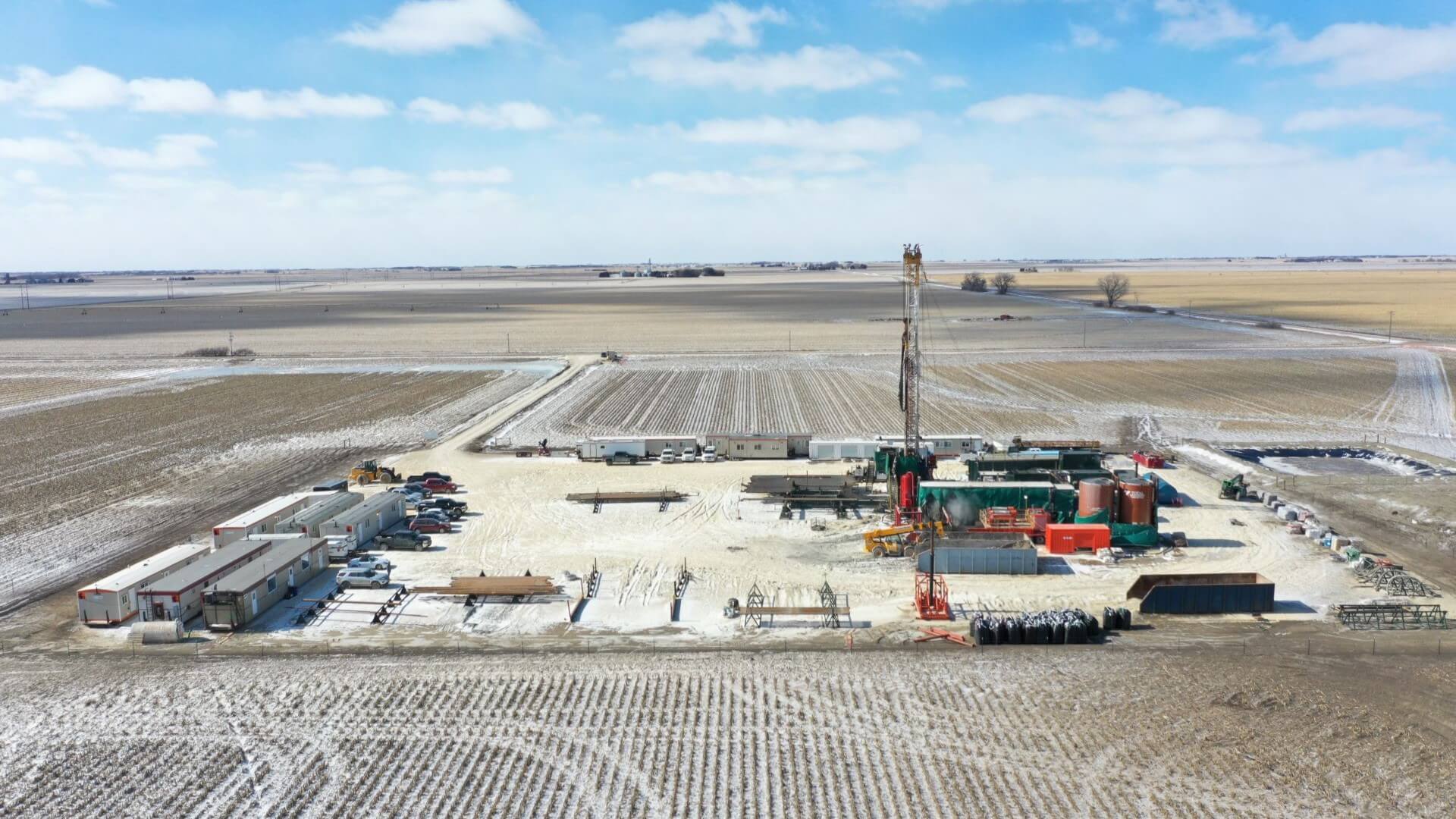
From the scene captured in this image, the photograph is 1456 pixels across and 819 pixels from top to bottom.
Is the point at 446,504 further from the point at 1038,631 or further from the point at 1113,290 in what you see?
the point at 1113,290

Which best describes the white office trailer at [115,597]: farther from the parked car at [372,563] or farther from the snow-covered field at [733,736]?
the parked car at [372,563]

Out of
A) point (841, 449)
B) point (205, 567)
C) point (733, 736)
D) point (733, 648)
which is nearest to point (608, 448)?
point (841, 449)

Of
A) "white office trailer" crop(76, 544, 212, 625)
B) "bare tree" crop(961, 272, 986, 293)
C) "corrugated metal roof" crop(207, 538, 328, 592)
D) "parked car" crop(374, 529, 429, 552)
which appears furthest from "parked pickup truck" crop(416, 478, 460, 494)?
"bare tree" crop(961, 272, 986, 293)

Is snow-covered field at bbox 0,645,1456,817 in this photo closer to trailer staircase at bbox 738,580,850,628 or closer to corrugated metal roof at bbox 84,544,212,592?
trailer staircase at bbox 738,580,850,628

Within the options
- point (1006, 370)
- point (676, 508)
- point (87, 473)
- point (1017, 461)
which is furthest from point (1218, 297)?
point (87, 473)

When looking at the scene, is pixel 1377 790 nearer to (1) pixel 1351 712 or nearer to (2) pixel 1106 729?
(1) pixel 1351 712
